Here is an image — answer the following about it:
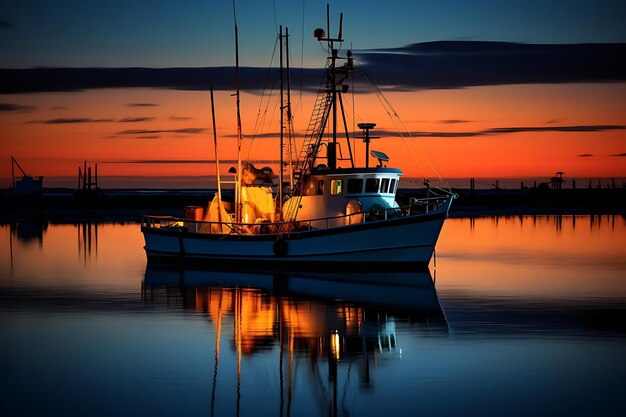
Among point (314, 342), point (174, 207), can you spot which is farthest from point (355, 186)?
point (174, 207)

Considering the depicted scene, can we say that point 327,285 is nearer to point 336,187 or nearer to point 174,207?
point 336,187

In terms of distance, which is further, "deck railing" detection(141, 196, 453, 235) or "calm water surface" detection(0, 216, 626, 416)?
"deck railing" detection(141, 196, 453, 235)

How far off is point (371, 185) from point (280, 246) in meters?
4.40

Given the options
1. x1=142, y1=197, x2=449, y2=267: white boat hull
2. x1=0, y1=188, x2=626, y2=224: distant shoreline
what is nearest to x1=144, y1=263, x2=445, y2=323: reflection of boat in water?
x1=142, y1=197, x2=449, y2=267: white boat hull

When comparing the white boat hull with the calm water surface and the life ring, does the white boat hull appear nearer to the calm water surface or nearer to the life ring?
the life ring

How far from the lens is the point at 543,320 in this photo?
20984 millimetres

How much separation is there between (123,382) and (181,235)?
23227 millimetres

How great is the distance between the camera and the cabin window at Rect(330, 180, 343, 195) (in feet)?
116

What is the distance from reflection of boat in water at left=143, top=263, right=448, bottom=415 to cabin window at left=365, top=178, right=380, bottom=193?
415 cm

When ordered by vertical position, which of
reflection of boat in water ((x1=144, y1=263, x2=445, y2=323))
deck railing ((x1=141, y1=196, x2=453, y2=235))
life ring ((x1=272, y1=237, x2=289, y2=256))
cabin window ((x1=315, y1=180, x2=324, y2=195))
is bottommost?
reflection of boat in water ((x1=144, y1=263, x2=445, y2=323))

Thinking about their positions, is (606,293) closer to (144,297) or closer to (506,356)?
(506,356)

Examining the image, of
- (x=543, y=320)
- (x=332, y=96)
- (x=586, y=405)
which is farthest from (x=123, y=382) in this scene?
(x=332, y=96)

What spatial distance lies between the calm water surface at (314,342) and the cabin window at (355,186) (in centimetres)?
394

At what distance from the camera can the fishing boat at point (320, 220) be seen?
32812 millimetres
